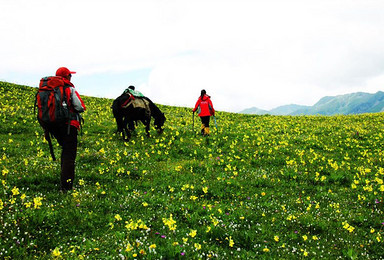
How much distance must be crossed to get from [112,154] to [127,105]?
330 cm

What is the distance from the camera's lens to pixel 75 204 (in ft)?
20.6

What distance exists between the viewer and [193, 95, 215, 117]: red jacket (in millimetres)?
15828

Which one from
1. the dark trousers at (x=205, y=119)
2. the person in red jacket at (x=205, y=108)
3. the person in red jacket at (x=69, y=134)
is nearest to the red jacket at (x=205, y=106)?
the person in red jacket at (x=205, y=108)

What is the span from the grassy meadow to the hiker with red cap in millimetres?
836

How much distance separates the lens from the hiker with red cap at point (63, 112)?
664 centimetres

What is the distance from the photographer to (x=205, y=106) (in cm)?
1590

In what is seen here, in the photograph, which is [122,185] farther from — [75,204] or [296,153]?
[296,153]

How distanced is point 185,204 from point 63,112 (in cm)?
419

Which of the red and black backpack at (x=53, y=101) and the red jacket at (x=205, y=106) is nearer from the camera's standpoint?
the red and black backpack at (x=53, y=101)

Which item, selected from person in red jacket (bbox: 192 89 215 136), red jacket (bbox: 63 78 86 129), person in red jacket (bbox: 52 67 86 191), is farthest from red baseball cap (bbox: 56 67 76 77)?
person in red jacket (bbox: 192 89 215 136)

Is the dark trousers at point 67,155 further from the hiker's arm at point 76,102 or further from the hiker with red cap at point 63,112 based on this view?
the hiker's arm at point 76,102

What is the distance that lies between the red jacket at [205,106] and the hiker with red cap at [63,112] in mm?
9497

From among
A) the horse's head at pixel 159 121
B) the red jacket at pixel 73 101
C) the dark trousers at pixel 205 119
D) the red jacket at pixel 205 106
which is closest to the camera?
the red jacket at pixel 73 101

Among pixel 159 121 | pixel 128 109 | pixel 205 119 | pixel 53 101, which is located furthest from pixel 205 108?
pixel 53 101
